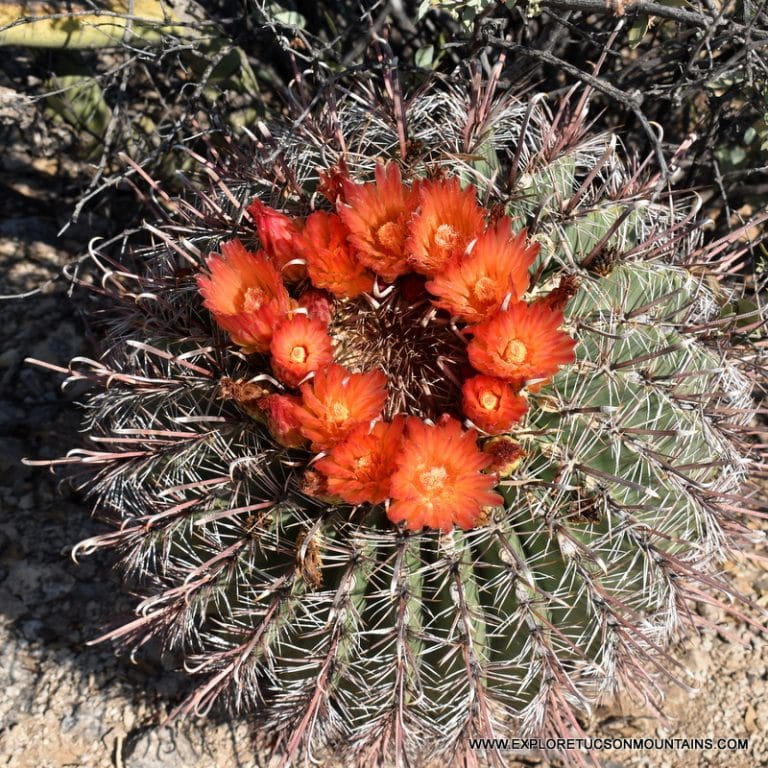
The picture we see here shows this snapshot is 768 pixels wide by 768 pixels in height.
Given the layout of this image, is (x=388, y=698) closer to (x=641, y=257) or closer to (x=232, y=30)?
(x=641, y=257)

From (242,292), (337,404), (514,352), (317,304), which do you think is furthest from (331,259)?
(514,352)

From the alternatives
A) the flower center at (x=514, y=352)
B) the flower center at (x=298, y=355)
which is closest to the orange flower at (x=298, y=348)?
the flower center at (x=298, y=355)

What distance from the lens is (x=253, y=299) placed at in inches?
69.8

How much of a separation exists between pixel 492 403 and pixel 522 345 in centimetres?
12

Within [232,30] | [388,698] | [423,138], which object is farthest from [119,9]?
[388,698]

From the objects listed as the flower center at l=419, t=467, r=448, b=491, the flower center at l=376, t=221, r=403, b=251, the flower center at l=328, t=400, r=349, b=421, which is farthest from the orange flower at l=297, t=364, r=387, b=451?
the flower center at l=376, t=221, r=403, b=251

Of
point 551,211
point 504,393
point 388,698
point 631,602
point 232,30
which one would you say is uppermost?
point 551,211

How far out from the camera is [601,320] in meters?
1.78

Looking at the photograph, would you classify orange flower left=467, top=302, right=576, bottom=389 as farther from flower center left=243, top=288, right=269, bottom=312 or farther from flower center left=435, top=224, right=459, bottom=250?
flower center left=243, top=288, right=269, bottom=312

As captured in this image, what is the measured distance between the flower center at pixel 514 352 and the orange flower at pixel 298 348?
0.35 meters

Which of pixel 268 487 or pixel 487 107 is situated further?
pixel 487 107

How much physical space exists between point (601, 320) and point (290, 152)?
0.84 m

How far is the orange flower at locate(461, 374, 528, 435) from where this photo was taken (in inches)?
64.1

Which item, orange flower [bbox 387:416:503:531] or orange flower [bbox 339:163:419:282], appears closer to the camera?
orange flower [bbox 387:416:503:531]
